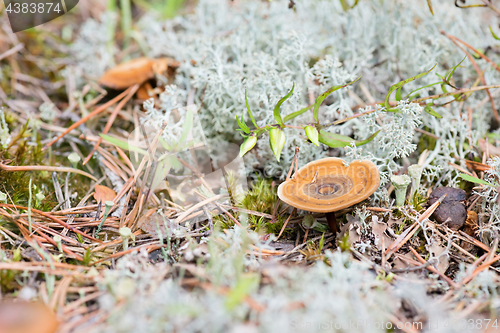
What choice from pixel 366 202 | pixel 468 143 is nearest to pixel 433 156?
pixel 468 143

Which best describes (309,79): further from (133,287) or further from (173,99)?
(133,287)

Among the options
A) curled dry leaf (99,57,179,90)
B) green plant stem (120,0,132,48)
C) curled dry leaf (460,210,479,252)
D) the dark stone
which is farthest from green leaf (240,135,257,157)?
green plant stem (120,0,132,48)

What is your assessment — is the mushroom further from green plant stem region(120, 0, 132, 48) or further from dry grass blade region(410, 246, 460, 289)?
green plant stem region(120, 0, 132, 48)

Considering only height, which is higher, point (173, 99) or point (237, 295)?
point (173, 99)

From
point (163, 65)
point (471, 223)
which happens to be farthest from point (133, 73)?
point (471, 223)

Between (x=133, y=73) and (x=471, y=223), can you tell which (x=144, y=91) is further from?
(x=471, y=223)

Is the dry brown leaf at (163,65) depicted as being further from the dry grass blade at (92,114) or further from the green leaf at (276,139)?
the green leaf at (276,139)

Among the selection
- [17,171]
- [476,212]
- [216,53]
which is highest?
[216,53]

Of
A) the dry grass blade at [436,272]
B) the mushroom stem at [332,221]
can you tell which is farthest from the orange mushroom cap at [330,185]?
the dry grass blade at [436,272]
